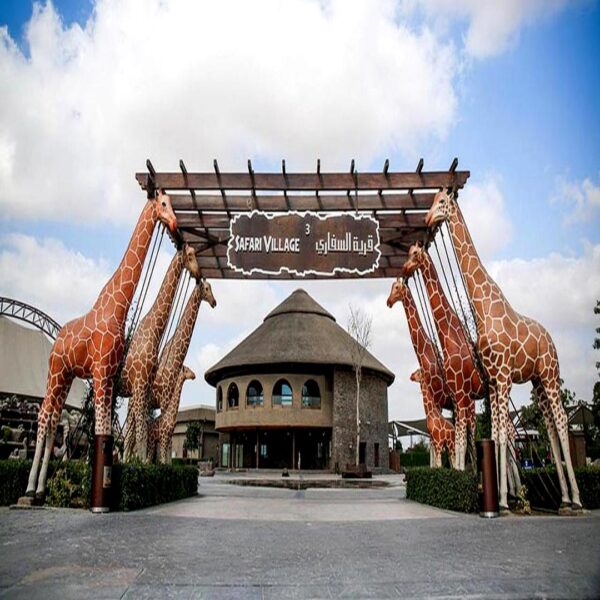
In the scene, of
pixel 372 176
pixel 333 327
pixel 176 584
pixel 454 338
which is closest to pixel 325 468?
pixel 333 327

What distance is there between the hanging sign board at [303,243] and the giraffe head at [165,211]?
139 centimetres

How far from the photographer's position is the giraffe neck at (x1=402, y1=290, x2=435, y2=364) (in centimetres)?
1600

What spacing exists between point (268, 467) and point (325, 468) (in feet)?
13.9

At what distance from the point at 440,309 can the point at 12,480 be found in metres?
10.6

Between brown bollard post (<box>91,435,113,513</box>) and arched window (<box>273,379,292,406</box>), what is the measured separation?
2652 cm

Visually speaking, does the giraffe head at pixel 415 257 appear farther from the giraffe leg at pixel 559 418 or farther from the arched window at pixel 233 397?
the arched window at pixel 233 397

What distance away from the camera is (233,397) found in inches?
1613

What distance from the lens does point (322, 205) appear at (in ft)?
45.6

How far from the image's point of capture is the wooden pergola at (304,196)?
13.5 m

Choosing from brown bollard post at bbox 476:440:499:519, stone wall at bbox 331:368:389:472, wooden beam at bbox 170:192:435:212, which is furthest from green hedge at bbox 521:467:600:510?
stone wall at bbox 331:368:389:472

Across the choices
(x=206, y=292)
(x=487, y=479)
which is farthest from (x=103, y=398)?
(x=487, y=479)

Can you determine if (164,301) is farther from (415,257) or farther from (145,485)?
(415,257)

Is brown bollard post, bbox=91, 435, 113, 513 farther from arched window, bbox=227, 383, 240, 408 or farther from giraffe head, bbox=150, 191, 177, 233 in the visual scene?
arched window, bbox=227, 383, 240, 408

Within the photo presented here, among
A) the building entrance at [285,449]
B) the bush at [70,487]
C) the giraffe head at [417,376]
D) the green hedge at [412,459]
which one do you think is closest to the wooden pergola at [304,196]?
the giraffe head at [417,376]
